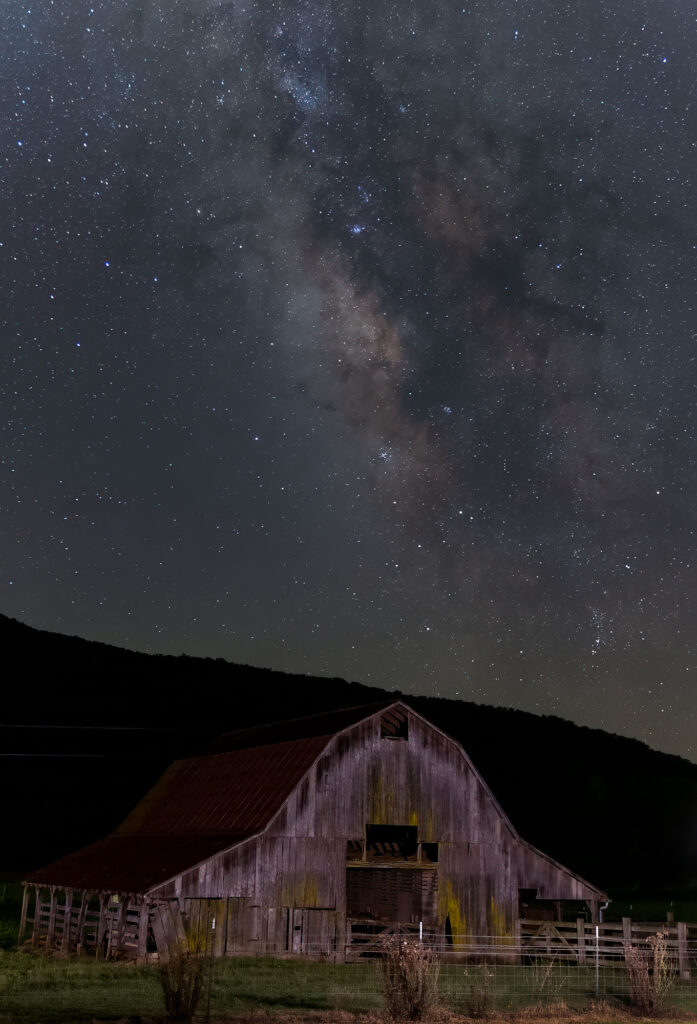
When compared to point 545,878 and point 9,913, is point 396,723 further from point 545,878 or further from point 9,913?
point 9,913

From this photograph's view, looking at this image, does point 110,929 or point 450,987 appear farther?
point 110,929

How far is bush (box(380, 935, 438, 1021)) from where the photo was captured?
16453 mm

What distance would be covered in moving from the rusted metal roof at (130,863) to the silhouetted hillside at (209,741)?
42.4 meters

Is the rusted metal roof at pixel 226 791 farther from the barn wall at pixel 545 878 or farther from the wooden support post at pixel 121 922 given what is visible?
the barn wall at pixel 545 878

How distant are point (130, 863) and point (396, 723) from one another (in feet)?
28.0

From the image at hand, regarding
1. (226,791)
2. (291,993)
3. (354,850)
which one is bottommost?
(291,993)

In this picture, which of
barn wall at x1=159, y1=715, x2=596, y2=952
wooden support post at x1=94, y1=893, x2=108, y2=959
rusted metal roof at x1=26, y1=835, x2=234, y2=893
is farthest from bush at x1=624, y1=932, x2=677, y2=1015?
wooden support post at x1=94, y1=893, x2=108, y2=959

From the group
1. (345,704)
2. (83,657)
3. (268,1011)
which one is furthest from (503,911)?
(83,657)

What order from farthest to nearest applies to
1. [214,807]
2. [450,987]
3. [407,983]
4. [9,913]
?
[9,913] → [214,807] → [450,987] → [407,983]

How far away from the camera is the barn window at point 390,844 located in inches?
1403

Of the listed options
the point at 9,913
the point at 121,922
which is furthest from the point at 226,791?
the point at 9,913

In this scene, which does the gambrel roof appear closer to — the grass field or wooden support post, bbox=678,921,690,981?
the grass field

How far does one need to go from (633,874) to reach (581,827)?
8.63m

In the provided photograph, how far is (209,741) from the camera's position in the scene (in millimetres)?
82312
